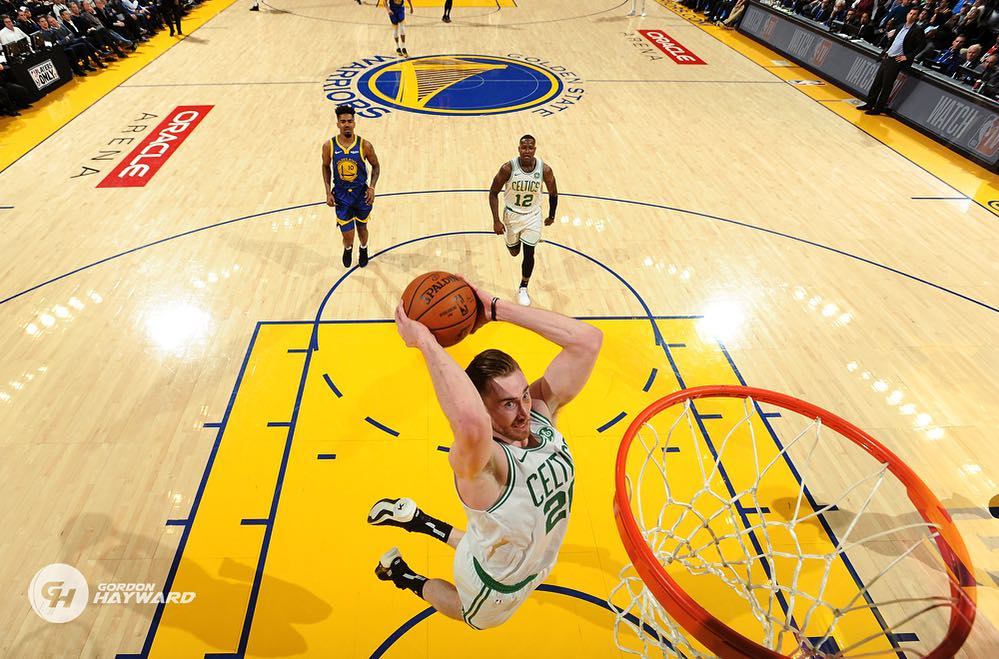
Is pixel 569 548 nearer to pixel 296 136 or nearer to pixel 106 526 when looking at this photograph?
pixel 106 526

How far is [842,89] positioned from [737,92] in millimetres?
2499

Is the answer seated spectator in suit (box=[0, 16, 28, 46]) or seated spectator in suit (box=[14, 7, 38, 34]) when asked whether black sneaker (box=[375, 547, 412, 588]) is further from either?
seated spectator in suit (box=[14, 7, 38, 34])

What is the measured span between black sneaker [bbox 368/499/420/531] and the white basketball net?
1404 millimetres

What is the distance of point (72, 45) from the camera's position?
12.1 meters

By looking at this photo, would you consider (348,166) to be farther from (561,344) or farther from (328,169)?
(561,344)

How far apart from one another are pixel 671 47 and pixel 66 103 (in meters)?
14.1

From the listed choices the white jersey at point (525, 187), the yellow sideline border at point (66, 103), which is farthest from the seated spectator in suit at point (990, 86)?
the yellow sideline border at point (66, 103)

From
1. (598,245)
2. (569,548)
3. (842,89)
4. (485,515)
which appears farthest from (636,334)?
(842,89)

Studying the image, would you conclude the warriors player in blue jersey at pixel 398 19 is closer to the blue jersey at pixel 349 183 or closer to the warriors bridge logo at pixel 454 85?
the warriors bridge logo at pixel 454 85

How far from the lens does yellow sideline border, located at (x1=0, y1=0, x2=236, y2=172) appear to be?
944 centimetres

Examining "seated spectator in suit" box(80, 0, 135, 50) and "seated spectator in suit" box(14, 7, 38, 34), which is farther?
"seated spectator in suit" box(80, 0, 135, 50)

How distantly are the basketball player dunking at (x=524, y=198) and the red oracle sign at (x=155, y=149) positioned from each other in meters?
5.86

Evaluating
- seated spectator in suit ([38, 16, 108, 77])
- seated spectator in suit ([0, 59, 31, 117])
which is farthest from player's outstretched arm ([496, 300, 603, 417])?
seated spectator in suit ([38, 16, 108, 77])

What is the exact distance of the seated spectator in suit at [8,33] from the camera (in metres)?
10.4
